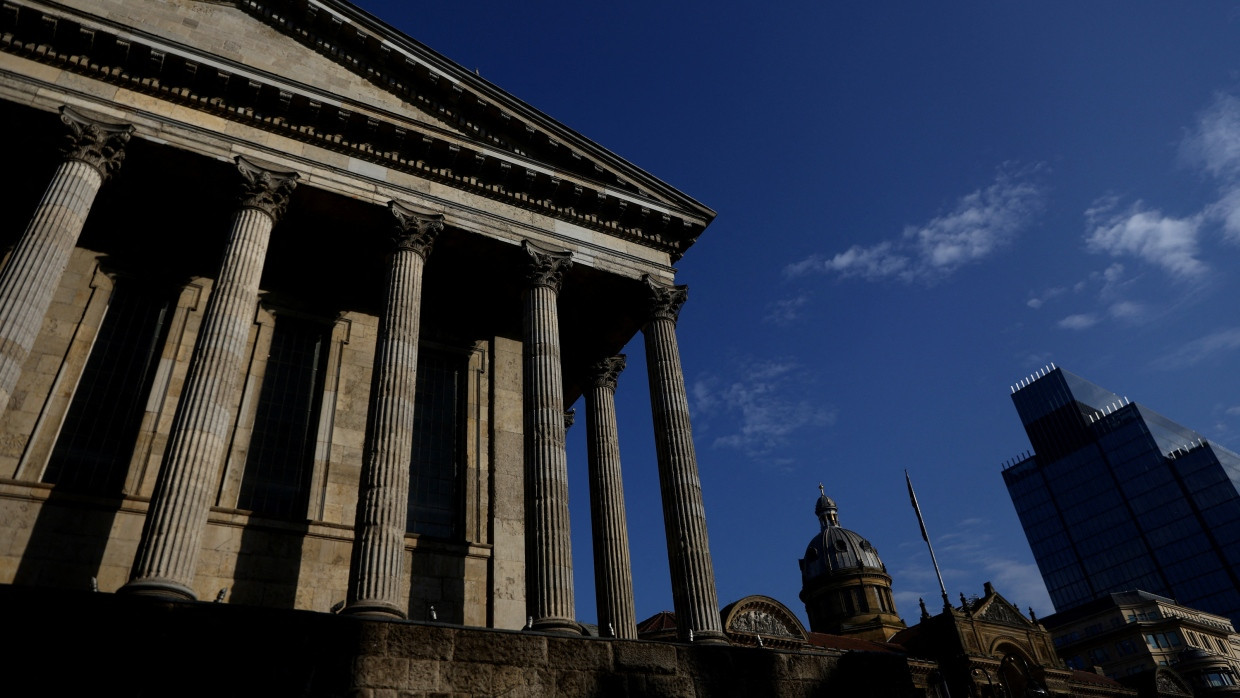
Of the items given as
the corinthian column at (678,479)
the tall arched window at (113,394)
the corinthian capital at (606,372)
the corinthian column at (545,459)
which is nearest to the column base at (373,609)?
the corinthian column at (545,459)

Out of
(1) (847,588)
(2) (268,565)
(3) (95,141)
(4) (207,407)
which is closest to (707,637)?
(2) (268,565)

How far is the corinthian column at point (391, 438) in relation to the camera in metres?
14.4

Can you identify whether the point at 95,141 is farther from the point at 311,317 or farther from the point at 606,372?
the point at 606,372

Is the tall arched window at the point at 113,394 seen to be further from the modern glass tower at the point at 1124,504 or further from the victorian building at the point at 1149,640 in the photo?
the modern glass tower at the point at 1124,504

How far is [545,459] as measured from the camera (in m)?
17.8

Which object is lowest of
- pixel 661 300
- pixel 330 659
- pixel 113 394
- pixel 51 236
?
pixel 330 659

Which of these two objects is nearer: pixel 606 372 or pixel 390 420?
pixel 390 420

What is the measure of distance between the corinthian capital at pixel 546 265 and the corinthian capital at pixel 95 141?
9496mm

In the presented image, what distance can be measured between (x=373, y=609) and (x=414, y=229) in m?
9.44

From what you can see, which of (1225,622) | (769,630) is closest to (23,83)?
(769,630)

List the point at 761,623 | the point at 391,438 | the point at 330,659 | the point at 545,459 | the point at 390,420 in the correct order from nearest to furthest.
Answer: the point at 330,659 < the point at 391,438 < the point at 390,420 < the point at 545,459 < the point at 761,623

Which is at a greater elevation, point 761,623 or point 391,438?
point 761,623

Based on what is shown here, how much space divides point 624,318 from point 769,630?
36.9 meters

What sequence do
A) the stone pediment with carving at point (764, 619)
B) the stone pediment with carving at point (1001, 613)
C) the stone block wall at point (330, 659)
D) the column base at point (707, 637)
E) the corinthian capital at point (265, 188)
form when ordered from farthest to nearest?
the stone pediment with carving at point (1001, 613) → the stone pediment with carving at point (764, 619) → the corinthian capital at point (265, 188) → the column base at point (707, 637) → the stone block wall at point (330, 659)
